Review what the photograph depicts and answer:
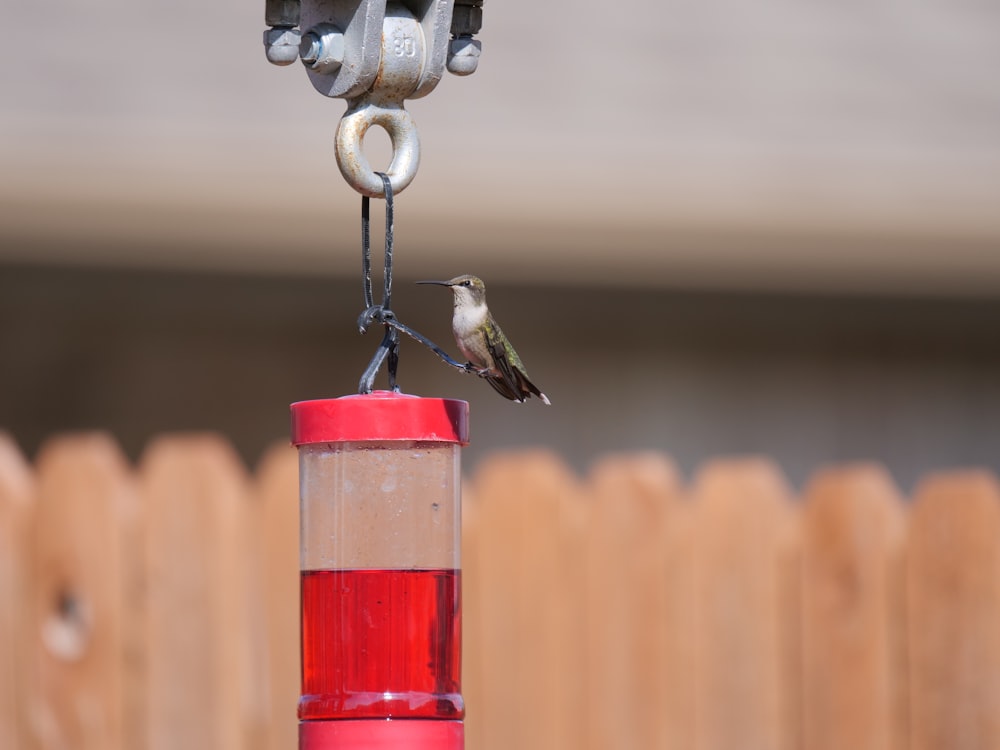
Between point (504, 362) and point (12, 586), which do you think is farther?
point (12, 586)

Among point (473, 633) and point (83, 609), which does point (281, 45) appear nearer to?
point (83, 609)

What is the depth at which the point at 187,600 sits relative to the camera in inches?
191

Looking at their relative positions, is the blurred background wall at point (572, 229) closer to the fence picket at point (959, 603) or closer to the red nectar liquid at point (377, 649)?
the fence picket at point (959, 603)

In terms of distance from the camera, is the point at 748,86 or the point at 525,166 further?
the point at 748,86

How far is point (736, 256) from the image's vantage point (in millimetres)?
7910

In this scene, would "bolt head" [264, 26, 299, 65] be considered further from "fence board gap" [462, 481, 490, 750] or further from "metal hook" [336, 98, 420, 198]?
"fence board gap" [462, 481, 490, 750]

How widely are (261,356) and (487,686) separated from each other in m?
3.33

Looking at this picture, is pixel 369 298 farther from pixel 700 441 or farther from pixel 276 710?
pixel 700 441

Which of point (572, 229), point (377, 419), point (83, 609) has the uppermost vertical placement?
point (572, 229)

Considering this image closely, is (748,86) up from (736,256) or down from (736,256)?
up

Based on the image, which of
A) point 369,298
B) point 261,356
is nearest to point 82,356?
point 261,356

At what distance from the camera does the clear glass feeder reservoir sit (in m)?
2.55

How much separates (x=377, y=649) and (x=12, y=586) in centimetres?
259

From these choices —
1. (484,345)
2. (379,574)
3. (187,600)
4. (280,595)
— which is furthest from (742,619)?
(379,574)
